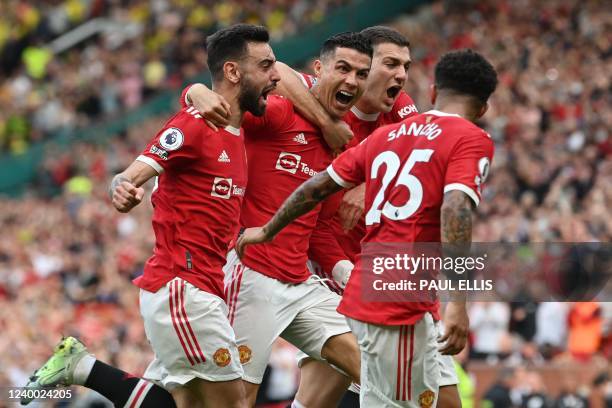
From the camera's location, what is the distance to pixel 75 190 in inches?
895

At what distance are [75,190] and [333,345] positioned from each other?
1514 cm

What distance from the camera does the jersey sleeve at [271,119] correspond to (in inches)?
321

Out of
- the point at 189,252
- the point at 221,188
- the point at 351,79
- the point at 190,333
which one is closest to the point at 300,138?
the point at 351,79

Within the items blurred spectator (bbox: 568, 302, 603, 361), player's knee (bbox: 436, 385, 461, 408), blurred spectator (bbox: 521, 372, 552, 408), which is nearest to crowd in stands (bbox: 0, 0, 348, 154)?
blurred spectator (bbox: 568, 302, 603, 361)

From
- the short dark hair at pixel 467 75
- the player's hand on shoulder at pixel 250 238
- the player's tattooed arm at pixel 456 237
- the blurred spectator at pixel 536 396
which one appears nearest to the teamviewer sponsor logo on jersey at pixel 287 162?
the player's hand on shoulder at pixel 250 238

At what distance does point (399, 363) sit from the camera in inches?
273

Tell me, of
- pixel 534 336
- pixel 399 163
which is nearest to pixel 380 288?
pixel 399 163

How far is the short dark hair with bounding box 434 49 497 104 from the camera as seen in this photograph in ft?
22.5

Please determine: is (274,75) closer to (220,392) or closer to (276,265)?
(276,265)

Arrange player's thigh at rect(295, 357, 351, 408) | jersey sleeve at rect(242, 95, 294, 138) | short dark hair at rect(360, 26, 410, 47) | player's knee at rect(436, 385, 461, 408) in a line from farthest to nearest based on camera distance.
→ player's thigh at rect(295, 357, 351, 408)
short dark hair at rect(360, 26, 410, 47)
jersey sleeve at rect(242, 95, 294, 138)
player's knee at rect(436, 385, 461, 408)

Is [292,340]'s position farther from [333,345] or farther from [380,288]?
[380,288]

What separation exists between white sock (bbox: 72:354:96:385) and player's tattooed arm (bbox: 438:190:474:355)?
2658 mm

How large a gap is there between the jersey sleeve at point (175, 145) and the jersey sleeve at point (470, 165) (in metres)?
1.60

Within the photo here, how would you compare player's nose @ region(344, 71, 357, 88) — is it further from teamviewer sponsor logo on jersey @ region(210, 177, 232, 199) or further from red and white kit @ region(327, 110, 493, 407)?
red and white kit @ region(327, 110, 493, 407)
